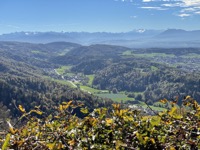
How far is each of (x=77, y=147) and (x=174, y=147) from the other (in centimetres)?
100

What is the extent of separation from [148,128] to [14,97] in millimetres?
141033

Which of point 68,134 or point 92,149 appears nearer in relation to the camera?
point 92,149

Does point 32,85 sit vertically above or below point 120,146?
below

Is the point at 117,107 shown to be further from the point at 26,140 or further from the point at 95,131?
the point at 26,140

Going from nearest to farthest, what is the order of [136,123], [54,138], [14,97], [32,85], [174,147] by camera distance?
1. [174,147]
2. [54,138]
3. [136,123]
4. [14,97]
5. [32,85]

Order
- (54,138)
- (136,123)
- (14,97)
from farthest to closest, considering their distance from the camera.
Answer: (14,97)
(136,123)
(54,138)

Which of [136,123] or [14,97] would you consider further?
[14,97]

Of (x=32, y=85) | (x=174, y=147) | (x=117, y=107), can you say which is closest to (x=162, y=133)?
(x=174, y=147)

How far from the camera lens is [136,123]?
4.23 meters

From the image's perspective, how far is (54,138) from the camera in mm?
3951

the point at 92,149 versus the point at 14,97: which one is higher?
the point at 92,149

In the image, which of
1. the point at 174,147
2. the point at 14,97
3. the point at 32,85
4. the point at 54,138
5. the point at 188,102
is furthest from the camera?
the point at 32,85

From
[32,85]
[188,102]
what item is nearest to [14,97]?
[32,85]

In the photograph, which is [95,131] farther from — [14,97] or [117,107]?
[14,97]
